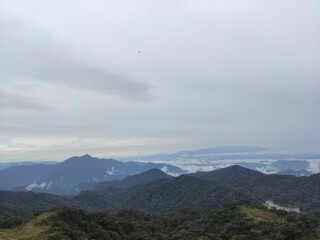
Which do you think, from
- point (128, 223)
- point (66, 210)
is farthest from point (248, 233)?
point (66, 210)

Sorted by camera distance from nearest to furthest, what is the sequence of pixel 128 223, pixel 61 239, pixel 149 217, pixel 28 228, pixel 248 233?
pixel 61 239
pixel 28 228
pixel 248 233
pixel 128 223
pixel 149 217

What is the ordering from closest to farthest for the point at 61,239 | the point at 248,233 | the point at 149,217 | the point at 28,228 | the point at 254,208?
the point at 61,239 < the point at 28,228 < the point at 248,233 < the point at 254,208 < the point at 149,217

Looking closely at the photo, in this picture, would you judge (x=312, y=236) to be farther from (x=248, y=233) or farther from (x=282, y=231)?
(x=248, y=233)

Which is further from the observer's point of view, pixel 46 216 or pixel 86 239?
pixel 46 216

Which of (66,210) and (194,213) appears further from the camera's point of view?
(194,213)

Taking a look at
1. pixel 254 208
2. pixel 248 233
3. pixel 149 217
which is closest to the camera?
pixel 248 233

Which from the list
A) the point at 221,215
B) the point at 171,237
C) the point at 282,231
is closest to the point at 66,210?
the point at 171,237

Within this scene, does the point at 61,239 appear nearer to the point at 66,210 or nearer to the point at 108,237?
the point at 108,237

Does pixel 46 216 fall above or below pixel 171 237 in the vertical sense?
above

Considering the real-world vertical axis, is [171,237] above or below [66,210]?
below
